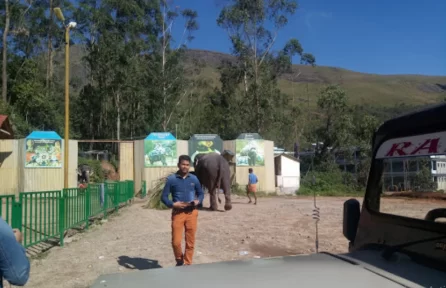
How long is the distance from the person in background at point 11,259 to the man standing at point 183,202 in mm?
3990

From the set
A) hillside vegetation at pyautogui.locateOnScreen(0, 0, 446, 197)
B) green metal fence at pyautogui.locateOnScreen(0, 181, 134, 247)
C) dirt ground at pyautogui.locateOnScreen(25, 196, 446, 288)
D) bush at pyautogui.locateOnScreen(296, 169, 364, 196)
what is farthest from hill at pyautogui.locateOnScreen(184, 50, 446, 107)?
green metal fence at pyautogui.locateOnScreen(0, 181, 134, 247)

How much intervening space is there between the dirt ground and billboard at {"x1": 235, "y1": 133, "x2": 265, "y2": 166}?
14353 millimetres

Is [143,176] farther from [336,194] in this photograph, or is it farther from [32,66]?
[32,66]

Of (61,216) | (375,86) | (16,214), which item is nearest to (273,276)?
(16,214)

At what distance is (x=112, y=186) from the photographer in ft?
51.3

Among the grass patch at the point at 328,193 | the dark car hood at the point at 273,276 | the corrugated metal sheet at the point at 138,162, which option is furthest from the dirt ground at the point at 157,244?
the grass patch at the point at 328,193

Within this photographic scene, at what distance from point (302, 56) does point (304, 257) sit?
138 feet

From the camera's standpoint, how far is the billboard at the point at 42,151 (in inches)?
941

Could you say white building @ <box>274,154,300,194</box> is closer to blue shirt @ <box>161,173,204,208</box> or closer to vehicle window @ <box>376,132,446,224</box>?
blue shirt @ <box>161,173,204,208</box>

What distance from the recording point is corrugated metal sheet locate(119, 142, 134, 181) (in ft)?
92.4

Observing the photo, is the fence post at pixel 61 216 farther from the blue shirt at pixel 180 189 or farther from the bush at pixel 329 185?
the bush at pixel 329 185

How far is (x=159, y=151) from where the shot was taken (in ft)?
89.9

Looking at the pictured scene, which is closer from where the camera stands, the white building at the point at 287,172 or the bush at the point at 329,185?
the bush at the point at 329,185

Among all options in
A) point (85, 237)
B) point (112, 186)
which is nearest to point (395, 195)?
point (85, 237)
